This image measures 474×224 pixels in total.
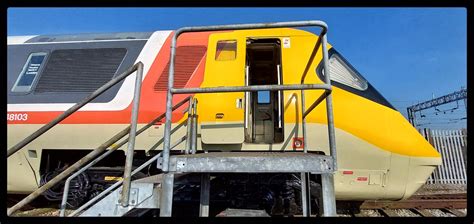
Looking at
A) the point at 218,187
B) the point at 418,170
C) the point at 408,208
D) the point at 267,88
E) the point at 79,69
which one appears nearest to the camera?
the point at 267,88

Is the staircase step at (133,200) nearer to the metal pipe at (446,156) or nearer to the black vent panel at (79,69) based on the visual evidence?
the black vent panel at (79,69)

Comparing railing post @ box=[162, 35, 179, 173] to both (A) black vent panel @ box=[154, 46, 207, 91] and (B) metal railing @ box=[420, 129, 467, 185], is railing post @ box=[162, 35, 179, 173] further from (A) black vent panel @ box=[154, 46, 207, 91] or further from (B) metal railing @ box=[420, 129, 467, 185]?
(B) metal railing @ box=[420, 129, 467, 185]

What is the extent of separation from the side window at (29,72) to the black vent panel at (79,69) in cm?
16

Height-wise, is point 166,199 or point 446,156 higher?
point 446,156

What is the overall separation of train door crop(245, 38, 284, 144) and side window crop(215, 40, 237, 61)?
248 millimetres

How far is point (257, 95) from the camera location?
555 cm

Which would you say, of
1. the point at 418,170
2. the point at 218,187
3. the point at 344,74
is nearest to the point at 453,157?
the point at 418,170

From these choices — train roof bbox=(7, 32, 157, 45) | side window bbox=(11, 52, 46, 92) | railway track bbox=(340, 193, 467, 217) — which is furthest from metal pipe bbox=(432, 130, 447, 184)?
side window bbox=(11, 52, 46, 92)

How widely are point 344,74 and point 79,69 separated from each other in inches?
168

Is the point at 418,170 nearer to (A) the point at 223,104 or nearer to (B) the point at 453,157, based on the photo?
(A) the point at 223,104

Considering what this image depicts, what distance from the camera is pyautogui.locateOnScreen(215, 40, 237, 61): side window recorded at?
172 inches

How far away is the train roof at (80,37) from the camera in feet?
16.1

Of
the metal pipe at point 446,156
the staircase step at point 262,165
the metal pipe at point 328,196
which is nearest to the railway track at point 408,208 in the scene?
the metal pipe at point 328,196

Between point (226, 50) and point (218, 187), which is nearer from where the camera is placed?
point (218, 187)
